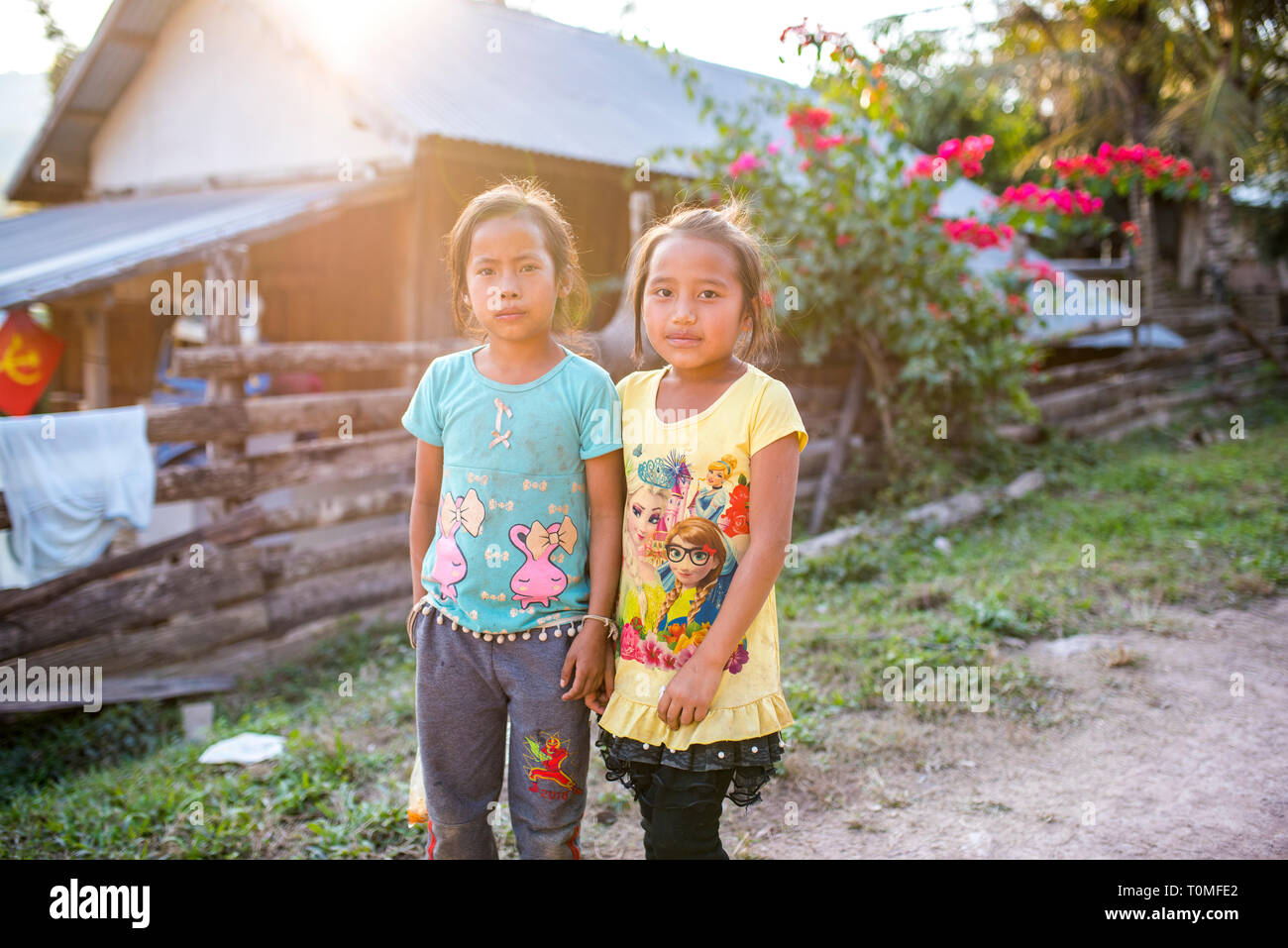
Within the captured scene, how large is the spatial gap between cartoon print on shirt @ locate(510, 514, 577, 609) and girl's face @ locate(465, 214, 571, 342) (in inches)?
17.0

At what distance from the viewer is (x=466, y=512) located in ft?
6.65

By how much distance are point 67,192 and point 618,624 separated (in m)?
12.4

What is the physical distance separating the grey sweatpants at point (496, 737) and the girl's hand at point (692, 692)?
0.87ft

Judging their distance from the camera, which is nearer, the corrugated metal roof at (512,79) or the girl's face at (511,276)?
the girl's face at (511,276)

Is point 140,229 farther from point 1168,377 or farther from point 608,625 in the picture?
point 1168,377

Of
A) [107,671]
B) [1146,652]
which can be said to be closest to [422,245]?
[107,671]

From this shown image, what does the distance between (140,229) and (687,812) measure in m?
7.34

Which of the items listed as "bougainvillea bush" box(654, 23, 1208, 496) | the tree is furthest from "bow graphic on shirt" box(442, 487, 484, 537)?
the tree

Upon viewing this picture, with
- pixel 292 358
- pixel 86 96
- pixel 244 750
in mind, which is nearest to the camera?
pixel 244 750

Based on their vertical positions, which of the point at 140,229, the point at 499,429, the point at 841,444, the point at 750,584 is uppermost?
the point at 140,229

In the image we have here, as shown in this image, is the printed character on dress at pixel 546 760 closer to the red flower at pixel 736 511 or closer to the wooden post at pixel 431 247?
the red flower at pixel 736 511

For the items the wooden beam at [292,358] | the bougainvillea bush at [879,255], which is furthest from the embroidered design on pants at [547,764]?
the bougainvillea bush at [879,255]

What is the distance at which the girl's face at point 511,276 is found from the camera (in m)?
2.01

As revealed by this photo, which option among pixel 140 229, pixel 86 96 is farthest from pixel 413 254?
pixel 86 96
